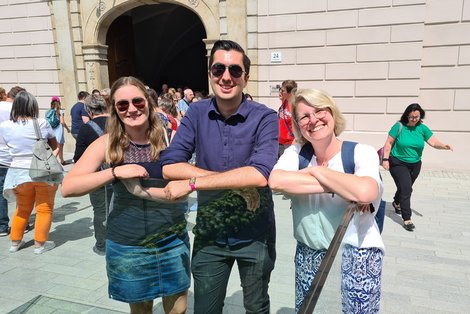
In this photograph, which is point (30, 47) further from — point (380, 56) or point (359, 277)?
point (359, 277)

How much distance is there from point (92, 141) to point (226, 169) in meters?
2.09

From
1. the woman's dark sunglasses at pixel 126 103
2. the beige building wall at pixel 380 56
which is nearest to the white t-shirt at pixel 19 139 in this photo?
the woman's dark sunglasses at pixel 126 103

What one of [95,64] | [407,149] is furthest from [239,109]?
[95,64]

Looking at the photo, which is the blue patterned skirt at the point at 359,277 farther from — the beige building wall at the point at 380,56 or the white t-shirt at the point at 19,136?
the beige building wall at the point at 380,56

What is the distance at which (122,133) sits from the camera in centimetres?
204

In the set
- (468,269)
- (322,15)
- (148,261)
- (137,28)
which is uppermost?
(137,28)

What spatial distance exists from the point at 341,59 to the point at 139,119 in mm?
7000

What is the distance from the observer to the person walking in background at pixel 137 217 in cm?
200

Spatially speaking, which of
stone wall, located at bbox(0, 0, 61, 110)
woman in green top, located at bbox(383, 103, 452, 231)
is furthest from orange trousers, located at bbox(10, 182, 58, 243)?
stone wall, located at bbox(0, 0, 61, 110)

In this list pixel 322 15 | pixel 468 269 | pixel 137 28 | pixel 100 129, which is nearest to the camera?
pixel 100 129

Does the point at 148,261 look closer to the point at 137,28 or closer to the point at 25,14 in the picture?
the point at 25,14

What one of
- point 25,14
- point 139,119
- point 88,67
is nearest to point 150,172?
point 139,119

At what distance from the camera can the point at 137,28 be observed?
1866 centimetres

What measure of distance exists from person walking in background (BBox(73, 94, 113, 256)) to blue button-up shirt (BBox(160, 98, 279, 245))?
1.84 feet
